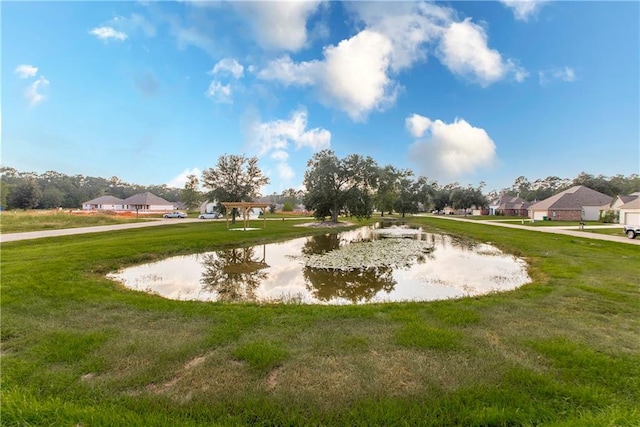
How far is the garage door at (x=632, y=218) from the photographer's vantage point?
82.7ft

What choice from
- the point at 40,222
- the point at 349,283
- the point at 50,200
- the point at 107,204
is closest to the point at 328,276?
the point at 349,283

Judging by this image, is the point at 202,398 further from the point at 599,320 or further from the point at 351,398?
the point at 599,320

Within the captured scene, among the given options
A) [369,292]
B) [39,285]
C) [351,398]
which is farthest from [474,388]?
[39,285]

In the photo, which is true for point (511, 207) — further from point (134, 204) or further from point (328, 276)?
point (134, 204)

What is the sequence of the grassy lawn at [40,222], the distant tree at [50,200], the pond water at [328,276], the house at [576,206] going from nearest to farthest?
the pond water at [328,276] < the grassy lawn at [40,222] < the house at [576,206] < the distant tree at [50,200]

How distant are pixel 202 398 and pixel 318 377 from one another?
1.27m

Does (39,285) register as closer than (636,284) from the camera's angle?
Yes

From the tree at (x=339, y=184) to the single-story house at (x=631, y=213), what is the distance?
23.7 metres

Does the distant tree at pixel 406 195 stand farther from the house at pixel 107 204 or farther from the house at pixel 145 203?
the house at pixel 107 204

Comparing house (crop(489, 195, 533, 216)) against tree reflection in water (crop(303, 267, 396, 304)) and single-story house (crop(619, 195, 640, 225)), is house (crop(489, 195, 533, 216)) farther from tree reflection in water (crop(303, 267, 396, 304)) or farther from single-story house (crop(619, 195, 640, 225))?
tree reflection in water (crop(303, 267, 396, 304))

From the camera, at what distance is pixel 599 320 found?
16.8 ft

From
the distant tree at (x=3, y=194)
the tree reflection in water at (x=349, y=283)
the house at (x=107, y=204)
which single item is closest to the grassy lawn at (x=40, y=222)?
the tree reflection in water at (x=349, y=283)

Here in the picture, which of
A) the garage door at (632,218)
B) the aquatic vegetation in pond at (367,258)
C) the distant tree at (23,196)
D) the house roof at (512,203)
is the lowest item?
the aquatic vegetation in pond at (367,258)

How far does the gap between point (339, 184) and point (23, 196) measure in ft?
214
